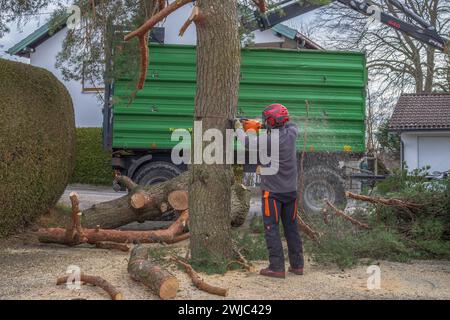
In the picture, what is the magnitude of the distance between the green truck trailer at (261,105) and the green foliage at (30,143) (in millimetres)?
2422

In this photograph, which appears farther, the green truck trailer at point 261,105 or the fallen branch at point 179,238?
the green truck trailer at point 261,105

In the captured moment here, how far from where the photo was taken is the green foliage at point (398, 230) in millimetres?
6422

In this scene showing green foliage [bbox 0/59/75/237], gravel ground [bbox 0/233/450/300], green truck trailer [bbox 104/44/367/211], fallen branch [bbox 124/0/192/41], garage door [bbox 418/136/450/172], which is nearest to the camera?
gravel ground [bbox 0/233/450/300]

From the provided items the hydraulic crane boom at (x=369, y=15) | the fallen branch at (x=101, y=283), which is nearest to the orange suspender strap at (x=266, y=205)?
the fallen branch at (x=101, y=283)

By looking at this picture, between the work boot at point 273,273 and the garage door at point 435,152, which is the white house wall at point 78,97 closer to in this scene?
the garage door at point 435,152

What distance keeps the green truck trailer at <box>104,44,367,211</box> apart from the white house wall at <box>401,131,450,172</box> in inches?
393

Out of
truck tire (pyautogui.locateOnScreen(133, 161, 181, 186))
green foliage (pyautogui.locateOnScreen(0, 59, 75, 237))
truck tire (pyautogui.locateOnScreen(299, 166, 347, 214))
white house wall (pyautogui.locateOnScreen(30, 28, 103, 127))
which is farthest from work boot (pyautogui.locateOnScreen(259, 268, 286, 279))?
white house wall (pyautogui.locateOnScreen(30, 28, 103, 127))

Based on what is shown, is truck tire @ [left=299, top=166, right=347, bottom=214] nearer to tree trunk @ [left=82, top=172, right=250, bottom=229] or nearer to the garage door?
tree trunk @ [left=82, top=172, right=250, bottom=229]

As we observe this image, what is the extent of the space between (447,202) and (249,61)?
4881 millimetres

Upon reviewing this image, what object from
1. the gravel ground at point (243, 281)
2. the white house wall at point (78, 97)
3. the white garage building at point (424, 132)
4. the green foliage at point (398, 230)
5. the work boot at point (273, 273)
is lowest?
the gravel ground at point (243, 281)

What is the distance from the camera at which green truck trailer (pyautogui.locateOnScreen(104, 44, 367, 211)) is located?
1091cm

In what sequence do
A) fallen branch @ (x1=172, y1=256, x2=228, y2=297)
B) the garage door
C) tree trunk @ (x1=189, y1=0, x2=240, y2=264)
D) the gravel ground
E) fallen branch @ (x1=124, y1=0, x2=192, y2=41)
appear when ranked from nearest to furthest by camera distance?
fallen branch @ (x1=172, y1=256, x2=228, y2=297) < the gravel ground < fallen branch @ (x1=124, y1=0, x2=192, y2=41) < tree trunk @ (x1=189, y1=0, x2=240, y2=264) < the garage door

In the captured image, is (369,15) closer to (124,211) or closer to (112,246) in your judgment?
(124,211)
